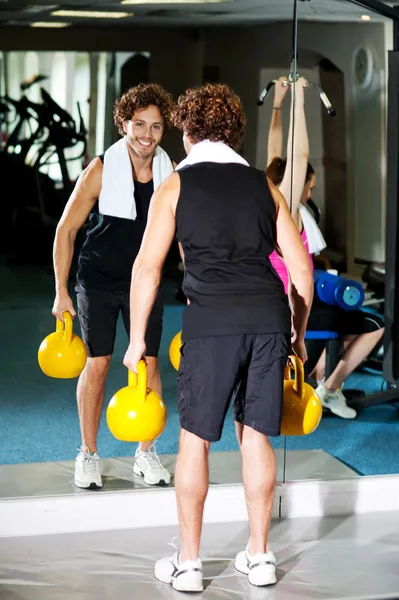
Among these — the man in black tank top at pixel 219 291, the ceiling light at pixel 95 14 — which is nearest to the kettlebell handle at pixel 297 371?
the man in black tank top at pixel 219 291

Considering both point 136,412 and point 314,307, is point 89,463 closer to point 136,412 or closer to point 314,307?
point 136,412

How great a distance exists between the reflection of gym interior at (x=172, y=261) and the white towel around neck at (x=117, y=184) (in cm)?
5

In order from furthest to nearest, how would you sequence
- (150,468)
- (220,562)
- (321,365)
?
(321,365)
(150,468)
(220,562)

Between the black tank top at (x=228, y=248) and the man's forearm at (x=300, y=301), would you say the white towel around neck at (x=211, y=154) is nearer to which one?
the black tank top at (x=228, y=248)

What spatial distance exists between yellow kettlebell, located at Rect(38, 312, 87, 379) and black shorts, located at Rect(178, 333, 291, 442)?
581mm

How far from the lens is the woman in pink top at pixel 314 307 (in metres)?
3.40

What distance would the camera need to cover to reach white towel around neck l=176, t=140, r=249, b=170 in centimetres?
277

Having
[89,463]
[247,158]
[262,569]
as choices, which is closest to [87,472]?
[89,463]

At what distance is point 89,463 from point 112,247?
0.76 meters

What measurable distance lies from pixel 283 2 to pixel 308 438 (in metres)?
1.62

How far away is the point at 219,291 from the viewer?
2.74 m

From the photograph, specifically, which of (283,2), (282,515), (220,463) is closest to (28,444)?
Answer: (220,463)

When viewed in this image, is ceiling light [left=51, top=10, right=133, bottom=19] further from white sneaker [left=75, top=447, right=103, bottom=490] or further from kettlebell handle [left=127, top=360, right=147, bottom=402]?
white sneaker [left=75, top=447, right=103, bottom=490]

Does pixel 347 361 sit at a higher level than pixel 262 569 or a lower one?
higher
